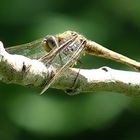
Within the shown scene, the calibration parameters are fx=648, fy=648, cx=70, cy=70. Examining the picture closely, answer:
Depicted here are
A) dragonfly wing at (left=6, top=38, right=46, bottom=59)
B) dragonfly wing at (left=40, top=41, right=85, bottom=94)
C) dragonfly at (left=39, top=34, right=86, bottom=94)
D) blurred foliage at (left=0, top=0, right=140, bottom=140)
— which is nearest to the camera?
dragonfly wing at (left=40, top=41, right=85, bottom=94)

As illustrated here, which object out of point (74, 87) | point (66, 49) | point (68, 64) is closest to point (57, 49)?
point (66, 49)

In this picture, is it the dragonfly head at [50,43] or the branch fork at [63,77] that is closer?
the branch fork at [63,77]

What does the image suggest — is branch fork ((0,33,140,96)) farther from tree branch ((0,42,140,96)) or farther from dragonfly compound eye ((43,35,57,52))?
dragonfly compound eye ((43,35,57,52))

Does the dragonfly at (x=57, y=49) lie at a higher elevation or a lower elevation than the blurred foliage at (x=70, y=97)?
higher

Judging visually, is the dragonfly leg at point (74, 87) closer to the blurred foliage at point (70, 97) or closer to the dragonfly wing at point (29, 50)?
the dragonfly wing at point (29, 50)

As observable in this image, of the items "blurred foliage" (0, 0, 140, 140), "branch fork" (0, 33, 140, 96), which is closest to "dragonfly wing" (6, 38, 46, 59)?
"branch fork" (0, 33, 140, 96)

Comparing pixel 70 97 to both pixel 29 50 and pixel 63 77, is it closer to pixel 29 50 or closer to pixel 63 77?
pixel 29 50

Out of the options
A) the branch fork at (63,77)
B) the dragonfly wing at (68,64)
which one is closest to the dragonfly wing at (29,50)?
the dragonfly wing at (68,64)
